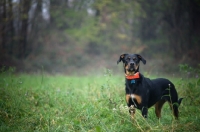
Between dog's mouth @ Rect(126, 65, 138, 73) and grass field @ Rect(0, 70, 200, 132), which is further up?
dog's mouth @ Rect(126, 65, 138, 73)

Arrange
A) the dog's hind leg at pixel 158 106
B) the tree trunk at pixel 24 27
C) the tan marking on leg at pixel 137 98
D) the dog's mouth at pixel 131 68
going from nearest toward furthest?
1. the tan marking on leg at pixel 137 98
2. the dog's mouth at pixel 131 68
3. the dog's hind leg at pixel 158 106
4. the tree trunk at pixel 24 27

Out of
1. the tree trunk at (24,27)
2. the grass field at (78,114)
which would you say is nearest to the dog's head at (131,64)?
the grass field at (78,114)

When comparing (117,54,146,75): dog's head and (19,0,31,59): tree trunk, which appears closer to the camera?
(117,54,146,75): dog's head

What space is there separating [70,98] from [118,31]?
72.2 feet

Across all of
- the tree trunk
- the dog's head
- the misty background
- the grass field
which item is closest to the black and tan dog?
the dog's head

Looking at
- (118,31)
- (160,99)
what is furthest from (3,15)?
(160,99)

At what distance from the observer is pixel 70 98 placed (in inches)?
245

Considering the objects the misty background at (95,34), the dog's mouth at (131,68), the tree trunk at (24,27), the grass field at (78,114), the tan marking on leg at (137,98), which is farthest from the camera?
the tree trunk at (24,27)

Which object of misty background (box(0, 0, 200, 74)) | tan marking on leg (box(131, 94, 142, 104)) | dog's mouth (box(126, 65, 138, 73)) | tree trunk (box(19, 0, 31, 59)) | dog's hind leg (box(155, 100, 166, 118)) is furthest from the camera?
tree trunk (box(19, 0, 31, 59))

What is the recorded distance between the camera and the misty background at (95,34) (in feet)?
64.4

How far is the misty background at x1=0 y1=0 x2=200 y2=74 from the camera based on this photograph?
64.4 feet

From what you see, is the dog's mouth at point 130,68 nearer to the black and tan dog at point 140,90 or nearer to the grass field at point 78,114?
the black and tan dog at point 140,90

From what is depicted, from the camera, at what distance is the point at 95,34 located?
85.3 feet

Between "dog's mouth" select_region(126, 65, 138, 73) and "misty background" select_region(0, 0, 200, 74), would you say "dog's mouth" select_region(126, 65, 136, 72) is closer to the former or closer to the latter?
"dog's mouth" select_region(126, 65, 138, 73)
